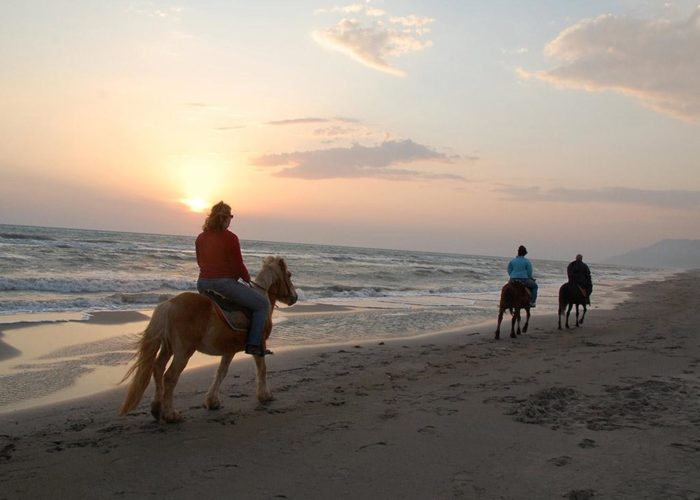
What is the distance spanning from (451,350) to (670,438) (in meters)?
5.20

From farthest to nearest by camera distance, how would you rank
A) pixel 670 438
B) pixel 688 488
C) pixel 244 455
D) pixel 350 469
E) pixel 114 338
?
pixel 114 338 < pixel 670 438 < pixel 244 455 < pixel 350 469 < pixel 688 488

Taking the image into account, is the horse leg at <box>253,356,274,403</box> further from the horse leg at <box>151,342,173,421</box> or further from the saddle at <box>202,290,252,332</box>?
the horse leg at <box>151,342,173,421</box>

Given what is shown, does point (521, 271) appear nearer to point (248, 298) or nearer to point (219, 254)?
point (248, 298)

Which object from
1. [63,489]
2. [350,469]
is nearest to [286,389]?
[350,469]

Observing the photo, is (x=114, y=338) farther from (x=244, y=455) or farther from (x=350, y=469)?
(x=350, y=469)

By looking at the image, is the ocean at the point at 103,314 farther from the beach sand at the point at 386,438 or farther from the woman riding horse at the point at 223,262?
the woman riding horse at the point at 223,262

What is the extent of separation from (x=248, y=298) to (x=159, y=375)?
1.20m

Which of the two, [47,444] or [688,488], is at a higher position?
[688,488]

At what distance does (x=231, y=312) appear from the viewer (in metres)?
5.58

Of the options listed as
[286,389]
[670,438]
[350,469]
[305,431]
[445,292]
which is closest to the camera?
[350,469]

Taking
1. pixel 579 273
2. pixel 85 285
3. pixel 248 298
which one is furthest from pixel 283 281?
pixel 85 285

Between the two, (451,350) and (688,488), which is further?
(451,350)

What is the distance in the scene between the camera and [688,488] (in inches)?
141

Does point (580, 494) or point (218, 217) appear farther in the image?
point (218, 217)
